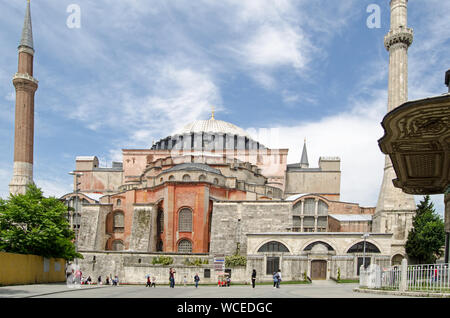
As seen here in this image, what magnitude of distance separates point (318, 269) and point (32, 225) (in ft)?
68.5

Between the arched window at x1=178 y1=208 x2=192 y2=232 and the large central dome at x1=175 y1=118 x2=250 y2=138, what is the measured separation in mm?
22198

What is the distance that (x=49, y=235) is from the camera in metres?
27.8

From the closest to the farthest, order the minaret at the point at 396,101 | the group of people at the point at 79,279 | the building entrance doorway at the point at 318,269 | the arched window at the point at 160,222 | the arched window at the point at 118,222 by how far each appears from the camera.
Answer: the group of people at the point at 79,279
the building entrance doorway at the point at 318,269
the minaret at the point at 396,101
the arched window at the point at 160,222
the arched window at the point at 118,222

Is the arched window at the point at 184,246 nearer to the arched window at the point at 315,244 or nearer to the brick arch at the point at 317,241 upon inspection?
the brick arch at the point at 317,241

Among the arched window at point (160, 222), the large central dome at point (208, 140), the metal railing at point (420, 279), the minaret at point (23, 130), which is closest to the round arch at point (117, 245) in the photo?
the arched window at point (160, 222)

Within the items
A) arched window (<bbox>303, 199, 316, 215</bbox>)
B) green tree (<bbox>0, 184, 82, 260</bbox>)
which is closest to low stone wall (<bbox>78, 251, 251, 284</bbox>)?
green tree (<bbox>0, 184, 82, 260</bbox>)

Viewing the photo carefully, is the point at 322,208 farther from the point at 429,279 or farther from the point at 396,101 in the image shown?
the point at 429,279

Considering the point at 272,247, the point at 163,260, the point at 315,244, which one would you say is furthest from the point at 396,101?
the point at 163,260

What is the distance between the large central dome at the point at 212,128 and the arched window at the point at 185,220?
2220cm

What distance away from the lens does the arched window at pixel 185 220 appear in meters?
43.1

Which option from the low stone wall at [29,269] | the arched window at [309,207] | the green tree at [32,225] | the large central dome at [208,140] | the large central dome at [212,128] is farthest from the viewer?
the large central dome at [212,128]

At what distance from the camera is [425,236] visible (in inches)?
1431

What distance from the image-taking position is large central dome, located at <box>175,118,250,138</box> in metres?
64.8
